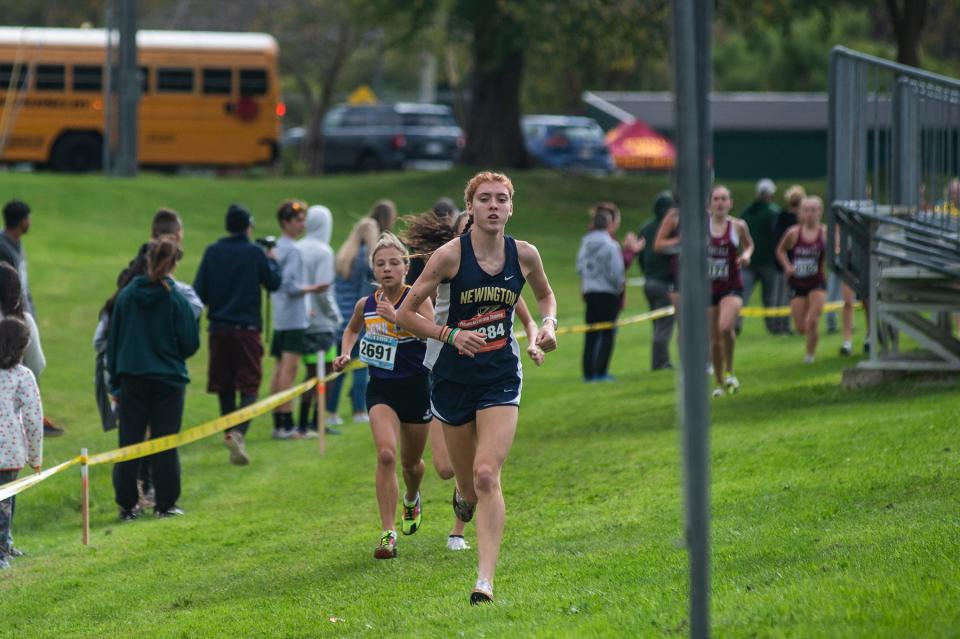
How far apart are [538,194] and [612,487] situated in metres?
27.6

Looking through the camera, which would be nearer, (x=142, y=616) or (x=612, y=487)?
(x=142, y=616)

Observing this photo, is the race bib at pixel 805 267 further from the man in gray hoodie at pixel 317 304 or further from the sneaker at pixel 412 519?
the sneaker at pixel 412 519

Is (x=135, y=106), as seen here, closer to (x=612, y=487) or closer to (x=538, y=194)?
(x=538, y=194)

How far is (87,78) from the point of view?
129ft

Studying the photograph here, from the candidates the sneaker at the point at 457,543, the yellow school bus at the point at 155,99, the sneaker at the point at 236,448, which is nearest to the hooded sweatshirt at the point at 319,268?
the sneaker at the point at 236,448

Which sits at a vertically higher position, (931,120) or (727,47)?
(727,47)

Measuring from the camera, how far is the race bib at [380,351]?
9430 millimetres

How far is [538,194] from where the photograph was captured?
38.6 metres

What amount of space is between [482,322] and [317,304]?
7353 mm

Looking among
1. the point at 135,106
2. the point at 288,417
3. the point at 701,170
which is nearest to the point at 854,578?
the point at 701,170

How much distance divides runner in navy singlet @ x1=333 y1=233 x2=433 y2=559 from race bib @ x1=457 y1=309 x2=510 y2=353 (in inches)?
48.8

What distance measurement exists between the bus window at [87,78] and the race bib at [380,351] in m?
31.5

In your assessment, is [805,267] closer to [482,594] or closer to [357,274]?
[357,274]

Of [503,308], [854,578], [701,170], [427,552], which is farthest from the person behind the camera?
Result: [427,552]
